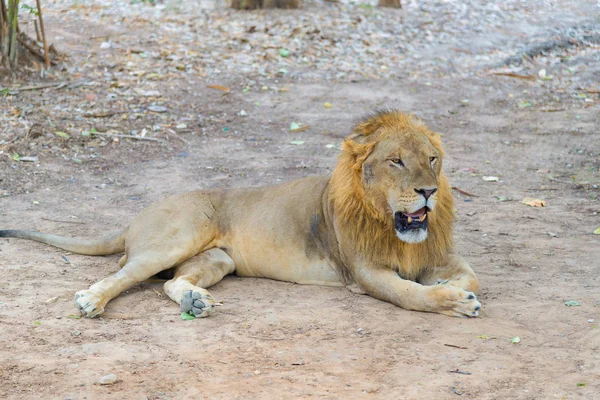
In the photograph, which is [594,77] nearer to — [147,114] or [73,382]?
[147,114]

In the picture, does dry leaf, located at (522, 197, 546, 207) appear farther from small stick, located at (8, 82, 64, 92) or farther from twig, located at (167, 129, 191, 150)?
small stick, located at (8, 82, 64, 92)

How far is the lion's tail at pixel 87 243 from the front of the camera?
17.9ft

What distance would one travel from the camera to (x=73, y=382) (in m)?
3.60

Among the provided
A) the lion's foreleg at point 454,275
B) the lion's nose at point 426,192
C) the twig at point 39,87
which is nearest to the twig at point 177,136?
the twig at point 39,87

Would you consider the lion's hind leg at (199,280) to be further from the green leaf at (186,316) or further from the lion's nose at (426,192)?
the lion's nose at (426,192)

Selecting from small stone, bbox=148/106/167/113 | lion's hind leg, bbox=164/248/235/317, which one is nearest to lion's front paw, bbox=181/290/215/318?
lion's hind leg, bbox=164/248/235/317

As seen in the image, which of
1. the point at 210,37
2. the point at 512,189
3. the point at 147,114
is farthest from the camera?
the point at 210,37

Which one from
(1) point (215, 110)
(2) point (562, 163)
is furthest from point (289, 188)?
Result: (1) point (215, 110)

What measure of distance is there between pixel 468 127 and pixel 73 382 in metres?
6.58

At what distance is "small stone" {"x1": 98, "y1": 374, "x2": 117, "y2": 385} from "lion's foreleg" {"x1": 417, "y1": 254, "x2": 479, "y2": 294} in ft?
6.23

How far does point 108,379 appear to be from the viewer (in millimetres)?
3611

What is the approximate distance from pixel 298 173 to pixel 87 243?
2690 millimetres

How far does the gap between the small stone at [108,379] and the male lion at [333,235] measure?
87cm

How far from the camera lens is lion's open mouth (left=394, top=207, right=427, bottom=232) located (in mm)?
4449
